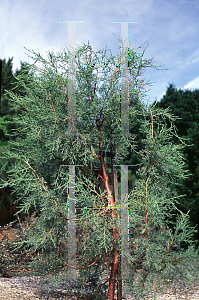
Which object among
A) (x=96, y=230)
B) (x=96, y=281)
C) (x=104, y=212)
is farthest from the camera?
(x=96, y=281)

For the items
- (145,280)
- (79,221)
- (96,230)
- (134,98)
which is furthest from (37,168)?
(145,280)

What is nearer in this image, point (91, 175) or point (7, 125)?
point (91, 175)

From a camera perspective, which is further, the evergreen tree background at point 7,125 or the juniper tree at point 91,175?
the evergreen tree background at point 7,125

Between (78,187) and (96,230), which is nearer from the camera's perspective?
(96,230)

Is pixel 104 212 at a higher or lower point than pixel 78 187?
lower

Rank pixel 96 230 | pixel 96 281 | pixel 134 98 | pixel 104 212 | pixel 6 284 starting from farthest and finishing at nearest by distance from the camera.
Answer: pixel 6 284 → pixel 96 281 → pixel 134 98 → pixel 104 212 → pixel 96 230

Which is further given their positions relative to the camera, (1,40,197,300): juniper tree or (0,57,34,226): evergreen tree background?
(0,57,34,226): evergreen tree background

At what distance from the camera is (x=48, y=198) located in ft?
10.2

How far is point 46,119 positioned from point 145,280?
2385 mm

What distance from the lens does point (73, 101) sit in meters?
3.17

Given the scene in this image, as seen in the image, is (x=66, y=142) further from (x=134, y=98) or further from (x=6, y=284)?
(x=6, y=284)

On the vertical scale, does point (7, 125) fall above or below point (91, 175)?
above

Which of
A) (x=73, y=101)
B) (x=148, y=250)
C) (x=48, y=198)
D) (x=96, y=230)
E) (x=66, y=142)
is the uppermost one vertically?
(x=73, y=101)

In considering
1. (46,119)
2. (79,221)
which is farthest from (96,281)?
(46,119)
